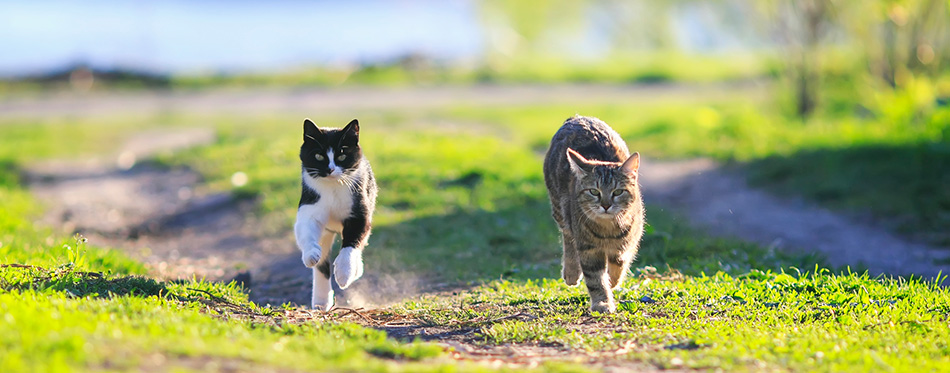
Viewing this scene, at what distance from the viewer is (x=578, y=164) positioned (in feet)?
18.1

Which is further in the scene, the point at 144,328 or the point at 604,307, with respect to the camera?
the point at 604,307

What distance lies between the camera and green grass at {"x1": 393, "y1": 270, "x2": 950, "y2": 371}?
475 cm

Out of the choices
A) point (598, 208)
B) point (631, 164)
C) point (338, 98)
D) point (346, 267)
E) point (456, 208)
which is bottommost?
point (338, 98)

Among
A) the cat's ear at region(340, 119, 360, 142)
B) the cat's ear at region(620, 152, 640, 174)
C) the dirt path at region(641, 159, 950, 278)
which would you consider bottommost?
the dirt path at region(641, 159, 950, 278)

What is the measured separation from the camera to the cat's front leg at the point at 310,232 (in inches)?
212

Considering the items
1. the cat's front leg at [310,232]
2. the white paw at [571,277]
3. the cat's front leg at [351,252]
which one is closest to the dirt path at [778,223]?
the white paw at [571,277]

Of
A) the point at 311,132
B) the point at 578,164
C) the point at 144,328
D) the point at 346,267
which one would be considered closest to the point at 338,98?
the point at 311,132

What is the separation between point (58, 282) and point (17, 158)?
9.28 m

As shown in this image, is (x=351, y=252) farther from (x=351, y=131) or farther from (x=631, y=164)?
(x=631, y=164)

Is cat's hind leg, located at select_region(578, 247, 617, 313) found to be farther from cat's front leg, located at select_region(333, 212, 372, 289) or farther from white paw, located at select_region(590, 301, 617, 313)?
cat's front leg, located at select_region(333, 212, 372, 289)

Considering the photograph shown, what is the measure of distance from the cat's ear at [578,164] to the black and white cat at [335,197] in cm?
143

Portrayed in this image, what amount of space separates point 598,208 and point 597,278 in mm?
482

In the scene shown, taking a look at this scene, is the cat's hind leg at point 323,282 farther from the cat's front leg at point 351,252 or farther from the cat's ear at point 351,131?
the cat's ear at point 351,131

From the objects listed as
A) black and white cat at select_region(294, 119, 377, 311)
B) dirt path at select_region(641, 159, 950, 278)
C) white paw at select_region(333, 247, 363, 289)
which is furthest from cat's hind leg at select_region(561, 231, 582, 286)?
dirt path at select_region(641, 159, 950, 278)
